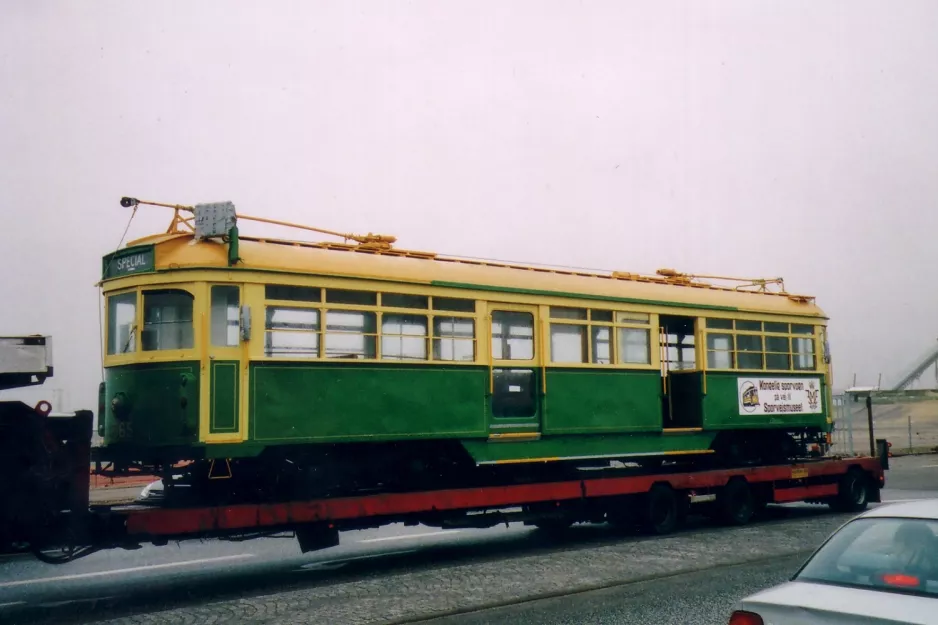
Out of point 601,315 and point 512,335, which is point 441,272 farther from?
point 601,315

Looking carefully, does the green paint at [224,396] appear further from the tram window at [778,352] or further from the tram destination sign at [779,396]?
the tram window at [778,352]

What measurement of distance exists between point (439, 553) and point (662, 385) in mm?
4798

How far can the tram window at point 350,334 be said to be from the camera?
1095 cm

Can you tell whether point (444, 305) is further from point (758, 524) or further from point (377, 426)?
point (758, 524)

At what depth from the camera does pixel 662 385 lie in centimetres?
1536

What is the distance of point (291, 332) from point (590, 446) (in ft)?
16.6

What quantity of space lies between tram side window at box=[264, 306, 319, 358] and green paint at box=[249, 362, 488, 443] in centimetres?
17

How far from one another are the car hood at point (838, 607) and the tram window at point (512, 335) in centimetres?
796

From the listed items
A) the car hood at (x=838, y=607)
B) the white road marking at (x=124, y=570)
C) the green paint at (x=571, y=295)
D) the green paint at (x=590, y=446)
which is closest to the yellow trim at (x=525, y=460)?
the green paint at (x=590, y=446)

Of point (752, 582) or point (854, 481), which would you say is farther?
point (854, 481)

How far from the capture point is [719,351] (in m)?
15.7

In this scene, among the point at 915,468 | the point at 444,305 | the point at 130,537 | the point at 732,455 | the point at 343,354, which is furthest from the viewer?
the point at 915,468

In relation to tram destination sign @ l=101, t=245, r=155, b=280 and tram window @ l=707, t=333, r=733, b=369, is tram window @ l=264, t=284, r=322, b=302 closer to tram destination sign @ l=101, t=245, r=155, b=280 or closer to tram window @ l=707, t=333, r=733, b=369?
tram destination sign @ l=101, t=245, r=155, b=280

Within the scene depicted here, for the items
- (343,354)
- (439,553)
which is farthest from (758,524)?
(343,354)
